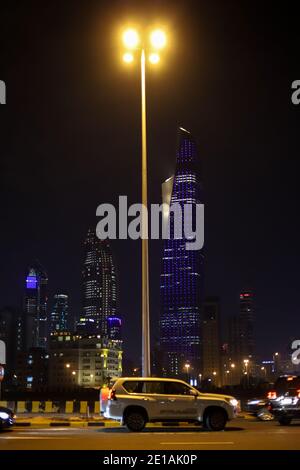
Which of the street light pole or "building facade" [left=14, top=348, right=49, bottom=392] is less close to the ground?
the street light pole

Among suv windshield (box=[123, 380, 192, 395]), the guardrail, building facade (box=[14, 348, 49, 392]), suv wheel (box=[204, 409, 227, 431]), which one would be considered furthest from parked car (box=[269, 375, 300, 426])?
building facade (box=[14, 348, 49, 392])

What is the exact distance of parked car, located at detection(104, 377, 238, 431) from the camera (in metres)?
19.2

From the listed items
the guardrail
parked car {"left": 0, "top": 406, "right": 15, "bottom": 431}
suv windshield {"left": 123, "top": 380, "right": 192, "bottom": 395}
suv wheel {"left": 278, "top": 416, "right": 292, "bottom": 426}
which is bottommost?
the guardrail

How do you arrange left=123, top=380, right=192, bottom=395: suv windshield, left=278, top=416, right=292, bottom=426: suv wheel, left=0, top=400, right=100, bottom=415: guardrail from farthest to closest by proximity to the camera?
left=0, top=400, right=100, bottom=415: guardrail
left=278, top=416, right=292, bottom=426: suv wheel
left=123, top=380, right=192, bottom=395: suv windshield

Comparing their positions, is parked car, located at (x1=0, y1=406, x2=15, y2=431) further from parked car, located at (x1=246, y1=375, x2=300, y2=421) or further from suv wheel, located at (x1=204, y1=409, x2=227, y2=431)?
parked car, located at (x1=246, y1=375, x2=300, y2=421)

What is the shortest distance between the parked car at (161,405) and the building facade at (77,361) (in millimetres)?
168063

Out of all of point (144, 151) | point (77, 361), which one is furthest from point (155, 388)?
point (77, 361)

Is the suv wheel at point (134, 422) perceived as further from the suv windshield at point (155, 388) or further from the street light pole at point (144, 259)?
the street light pole at point (144, 259)

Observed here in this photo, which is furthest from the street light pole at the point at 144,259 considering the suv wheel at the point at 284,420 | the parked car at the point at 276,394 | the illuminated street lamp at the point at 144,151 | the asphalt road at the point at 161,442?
the asphalt road at the point at 161,442

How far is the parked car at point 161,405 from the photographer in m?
19.2

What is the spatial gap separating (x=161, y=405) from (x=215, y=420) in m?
1.74

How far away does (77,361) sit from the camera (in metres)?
192
